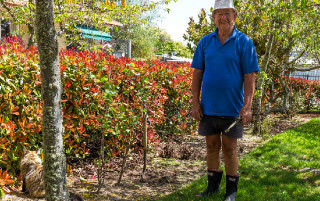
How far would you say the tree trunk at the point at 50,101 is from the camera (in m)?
2.18

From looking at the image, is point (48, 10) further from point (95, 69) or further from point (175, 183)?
point (175, 183)

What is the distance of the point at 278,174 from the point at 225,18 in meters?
2.93

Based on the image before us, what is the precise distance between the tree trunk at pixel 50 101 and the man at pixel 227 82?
1.66 meters

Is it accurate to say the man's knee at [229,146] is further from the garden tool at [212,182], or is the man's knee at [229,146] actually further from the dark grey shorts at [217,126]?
the garden tool at [212,182]

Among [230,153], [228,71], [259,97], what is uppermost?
[228,71]

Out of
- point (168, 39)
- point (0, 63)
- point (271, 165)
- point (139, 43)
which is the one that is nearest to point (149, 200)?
point (0, 63)

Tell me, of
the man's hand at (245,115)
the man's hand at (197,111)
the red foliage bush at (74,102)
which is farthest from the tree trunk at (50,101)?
the man's hand at (245,115)

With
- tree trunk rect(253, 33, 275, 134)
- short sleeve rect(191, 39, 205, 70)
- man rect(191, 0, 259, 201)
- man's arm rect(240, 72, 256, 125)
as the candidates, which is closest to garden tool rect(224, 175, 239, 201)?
man rect(191, 0, 259, 201)

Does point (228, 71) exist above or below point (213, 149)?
above

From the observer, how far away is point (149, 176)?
4.56 metres

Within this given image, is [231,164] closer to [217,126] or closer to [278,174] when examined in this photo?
[217,126]

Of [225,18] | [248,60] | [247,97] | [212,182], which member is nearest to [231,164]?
[212,182]

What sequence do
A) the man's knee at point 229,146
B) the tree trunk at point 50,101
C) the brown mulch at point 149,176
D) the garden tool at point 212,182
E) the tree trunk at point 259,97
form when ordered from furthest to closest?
the tree trunk at point 259,97, the brown mulch at point 149,176, the garden tool at point 212,182, the man's knee at point 229,146, the tree trunk at point 50,101

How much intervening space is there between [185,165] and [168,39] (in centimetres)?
5105
